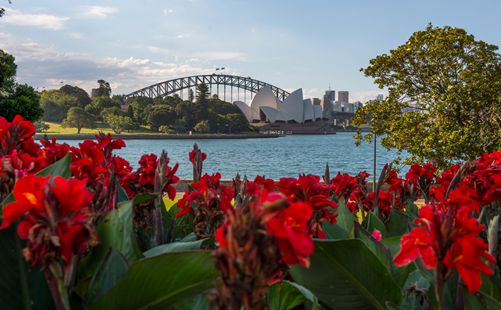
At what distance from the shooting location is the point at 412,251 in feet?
2.51

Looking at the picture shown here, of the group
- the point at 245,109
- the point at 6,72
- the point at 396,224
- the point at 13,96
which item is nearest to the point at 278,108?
the point at 245,109

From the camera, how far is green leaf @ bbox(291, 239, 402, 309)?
0.91 m

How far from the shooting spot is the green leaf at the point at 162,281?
738 millimetres

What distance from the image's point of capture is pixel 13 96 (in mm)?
13227

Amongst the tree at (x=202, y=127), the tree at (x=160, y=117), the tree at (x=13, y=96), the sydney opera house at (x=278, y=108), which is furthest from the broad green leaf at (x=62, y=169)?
the tree at (x=160, y=117)

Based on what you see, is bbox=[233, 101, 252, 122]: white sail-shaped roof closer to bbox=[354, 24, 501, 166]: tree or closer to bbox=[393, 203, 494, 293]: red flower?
bbox=[354, 24, 501, 166]: tree

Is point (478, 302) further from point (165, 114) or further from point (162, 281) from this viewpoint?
point (165, 114)

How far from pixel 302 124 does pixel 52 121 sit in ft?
138

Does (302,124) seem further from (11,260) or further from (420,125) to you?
(11,260)

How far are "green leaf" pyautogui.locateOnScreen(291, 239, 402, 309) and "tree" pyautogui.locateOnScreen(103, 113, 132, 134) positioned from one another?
67583 mm

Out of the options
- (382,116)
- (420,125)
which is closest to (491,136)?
(420,125)

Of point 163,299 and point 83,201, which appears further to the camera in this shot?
point 163,299

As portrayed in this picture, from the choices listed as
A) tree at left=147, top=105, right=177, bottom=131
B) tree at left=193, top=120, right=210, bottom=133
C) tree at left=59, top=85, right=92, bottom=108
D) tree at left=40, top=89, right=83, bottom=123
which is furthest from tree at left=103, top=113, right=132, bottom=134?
tree at left=59, top=85, right=92, bottom=108

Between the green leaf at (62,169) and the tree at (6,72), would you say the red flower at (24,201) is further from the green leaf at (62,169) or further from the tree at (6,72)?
the tree at (6,72)
